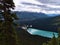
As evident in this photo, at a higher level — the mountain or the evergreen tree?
the evergreen tree

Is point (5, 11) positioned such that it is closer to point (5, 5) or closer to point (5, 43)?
point (5, 5)

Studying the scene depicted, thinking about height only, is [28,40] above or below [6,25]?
below

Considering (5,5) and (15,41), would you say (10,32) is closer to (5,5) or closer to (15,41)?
(15,41)

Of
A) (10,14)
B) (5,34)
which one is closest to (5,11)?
(10,14)

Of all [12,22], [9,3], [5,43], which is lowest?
[5,43]

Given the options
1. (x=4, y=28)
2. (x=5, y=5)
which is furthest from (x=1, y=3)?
(x=4, y=28)

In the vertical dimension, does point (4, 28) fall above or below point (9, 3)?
below

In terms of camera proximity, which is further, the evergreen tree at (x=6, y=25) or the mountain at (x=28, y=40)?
the mountain at (x=28, y=40)

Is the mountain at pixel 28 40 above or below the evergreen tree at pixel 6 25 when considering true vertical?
below

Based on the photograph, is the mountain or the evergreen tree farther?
the mountain

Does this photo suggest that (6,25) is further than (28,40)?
No
